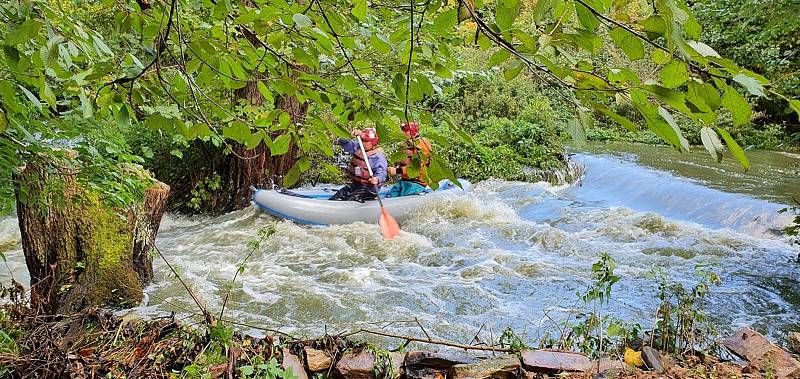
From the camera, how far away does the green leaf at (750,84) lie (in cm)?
70

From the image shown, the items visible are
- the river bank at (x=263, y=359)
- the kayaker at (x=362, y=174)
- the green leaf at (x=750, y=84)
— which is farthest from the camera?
the kayaker at (x=362, y=174)

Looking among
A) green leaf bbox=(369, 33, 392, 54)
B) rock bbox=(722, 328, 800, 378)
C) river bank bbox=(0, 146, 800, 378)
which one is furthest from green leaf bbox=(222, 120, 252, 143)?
rock bbox=(722, 328, 800, 378)

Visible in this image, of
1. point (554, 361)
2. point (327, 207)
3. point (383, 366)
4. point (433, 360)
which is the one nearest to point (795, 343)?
point (554, 361)

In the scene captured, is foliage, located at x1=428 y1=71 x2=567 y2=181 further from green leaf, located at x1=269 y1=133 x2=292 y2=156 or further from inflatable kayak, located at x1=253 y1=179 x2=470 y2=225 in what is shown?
green leaf, located at x1=269 y1=133 x2=292 y2=156

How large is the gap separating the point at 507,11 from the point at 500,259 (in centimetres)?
559

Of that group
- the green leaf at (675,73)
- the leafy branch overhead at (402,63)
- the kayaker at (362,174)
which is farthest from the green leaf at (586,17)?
the kayaker at (362,174)

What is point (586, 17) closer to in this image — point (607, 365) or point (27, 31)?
point (27, 31)

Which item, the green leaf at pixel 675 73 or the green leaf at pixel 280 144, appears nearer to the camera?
the green leaf at pixel 675 73

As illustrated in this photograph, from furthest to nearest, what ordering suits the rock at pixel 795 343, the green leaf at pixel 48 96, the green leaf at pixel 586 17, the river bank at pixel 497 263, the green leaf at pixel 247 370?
the river bank at pixel 497 263, the rock at pixel 795 343, the green leaf at pixel 247 370, the green leaf at pixel 48 96, the green leaf at pixel 586 17

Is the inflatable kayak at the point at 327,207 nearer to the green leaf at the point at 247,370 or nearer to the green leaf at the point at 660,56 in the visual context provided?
the green leaf at the point at 247,370

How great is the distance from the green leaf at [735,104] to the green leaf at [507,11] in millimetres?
284

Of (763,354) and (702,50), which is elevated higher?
(702,50)

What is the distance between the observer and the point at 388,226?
23.8 feet

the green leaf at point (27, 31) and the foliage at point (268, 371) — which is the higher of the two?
the green leaf at point (27, 31)
